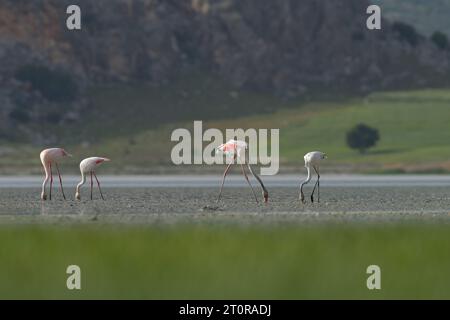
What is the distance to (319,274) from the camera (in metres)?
14.4

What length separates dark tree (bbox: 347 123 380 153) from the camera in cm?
9781

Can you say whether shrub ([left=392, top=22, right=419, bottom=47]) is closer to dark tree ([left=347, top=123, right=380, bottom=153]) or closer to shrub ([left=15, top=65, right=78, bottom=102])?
shrub ([left=15, top=65, right=78, bottom=102])

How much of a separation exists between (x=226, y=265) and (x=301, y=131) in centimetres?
9336

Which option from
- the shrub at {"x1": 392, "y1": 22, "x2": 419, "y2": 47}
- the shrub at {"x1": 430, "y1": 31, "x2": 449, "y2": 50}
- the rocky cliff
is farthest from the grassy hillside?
the shrub at {"x1": 430, "y1": 31, "x2": 449, "y2": 50}

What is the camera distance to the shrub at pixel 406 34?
144m

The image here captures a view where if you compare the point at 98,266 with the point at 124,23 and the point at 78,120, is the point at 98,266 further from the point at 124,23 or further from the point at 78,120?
the point at 124,23

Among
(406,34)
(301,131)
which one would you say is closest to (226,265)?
(301,131)

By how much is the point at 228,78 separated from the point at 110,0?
15.2 meters

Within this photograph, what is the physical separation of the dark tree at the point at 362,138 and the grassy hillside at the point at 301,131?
654 millimetres

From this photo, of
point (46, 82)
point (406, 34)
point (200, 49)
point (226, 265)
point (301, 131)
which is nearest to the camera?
point (226, 265)

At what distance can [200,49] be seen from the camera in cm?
13288

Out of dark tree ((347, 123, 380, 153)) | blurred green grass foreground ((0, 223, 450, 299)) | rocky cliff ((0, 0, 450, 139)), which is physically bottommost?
blurred green grass foreground ((0, 223, 450, 299))

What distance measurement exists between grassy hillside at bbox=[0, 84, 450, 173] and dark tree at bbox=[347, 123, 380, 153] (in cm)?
65

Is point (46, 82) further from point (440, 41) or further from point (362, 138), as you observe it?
point (440, 41)
